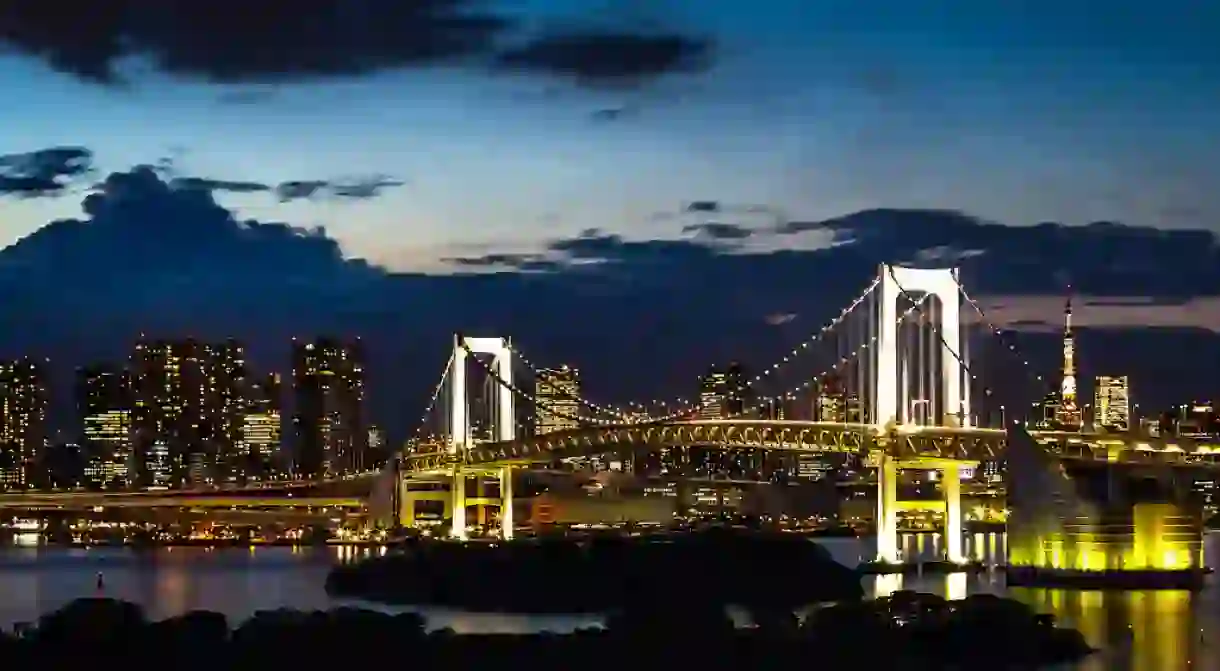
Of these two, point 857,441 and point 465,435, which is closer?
point 857,441

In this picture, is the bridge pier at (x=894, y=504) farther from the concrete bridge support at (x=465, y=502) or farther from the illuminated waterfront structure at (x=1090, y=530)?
the concrete bridge support at (x=465, y=502)

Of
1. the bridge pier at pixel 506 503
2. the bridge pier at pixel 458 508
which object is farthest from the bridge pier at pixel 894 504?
the bridge pier at pixel 458 508

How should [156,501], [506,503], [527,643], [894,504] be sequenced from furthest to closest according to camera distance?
[156,501] → [506,503] → [894,504] → [527,643]

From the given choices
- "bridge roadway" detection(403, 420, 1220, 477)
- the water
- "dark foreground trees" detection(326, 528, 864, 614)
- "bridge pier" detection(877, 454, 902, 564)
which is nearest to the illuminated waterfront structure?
the water

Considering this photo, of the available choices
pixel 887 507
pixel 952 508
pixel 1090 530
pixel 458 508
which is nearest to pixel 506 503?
pixel 458 508

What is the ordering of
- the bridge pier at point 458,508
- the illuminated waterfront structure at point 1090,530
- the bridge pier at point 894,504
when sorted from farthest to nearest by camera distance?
the bridge pier at point 458,508
the bridge pier at point 894,504
the illuminated waterfront structure at point 1090,530

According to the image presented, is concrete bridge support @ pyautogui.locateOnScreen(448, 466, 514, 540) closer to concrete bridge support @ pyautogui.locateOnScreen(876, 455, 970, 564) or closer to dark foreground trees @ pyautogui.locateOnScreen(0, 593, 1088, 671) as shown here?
concrete bridge support @ pyautogui.locateOnScreen(876, 455, 970, 564)

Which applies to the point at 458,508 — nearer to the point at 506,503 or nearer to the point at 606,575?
the point at 506,503
